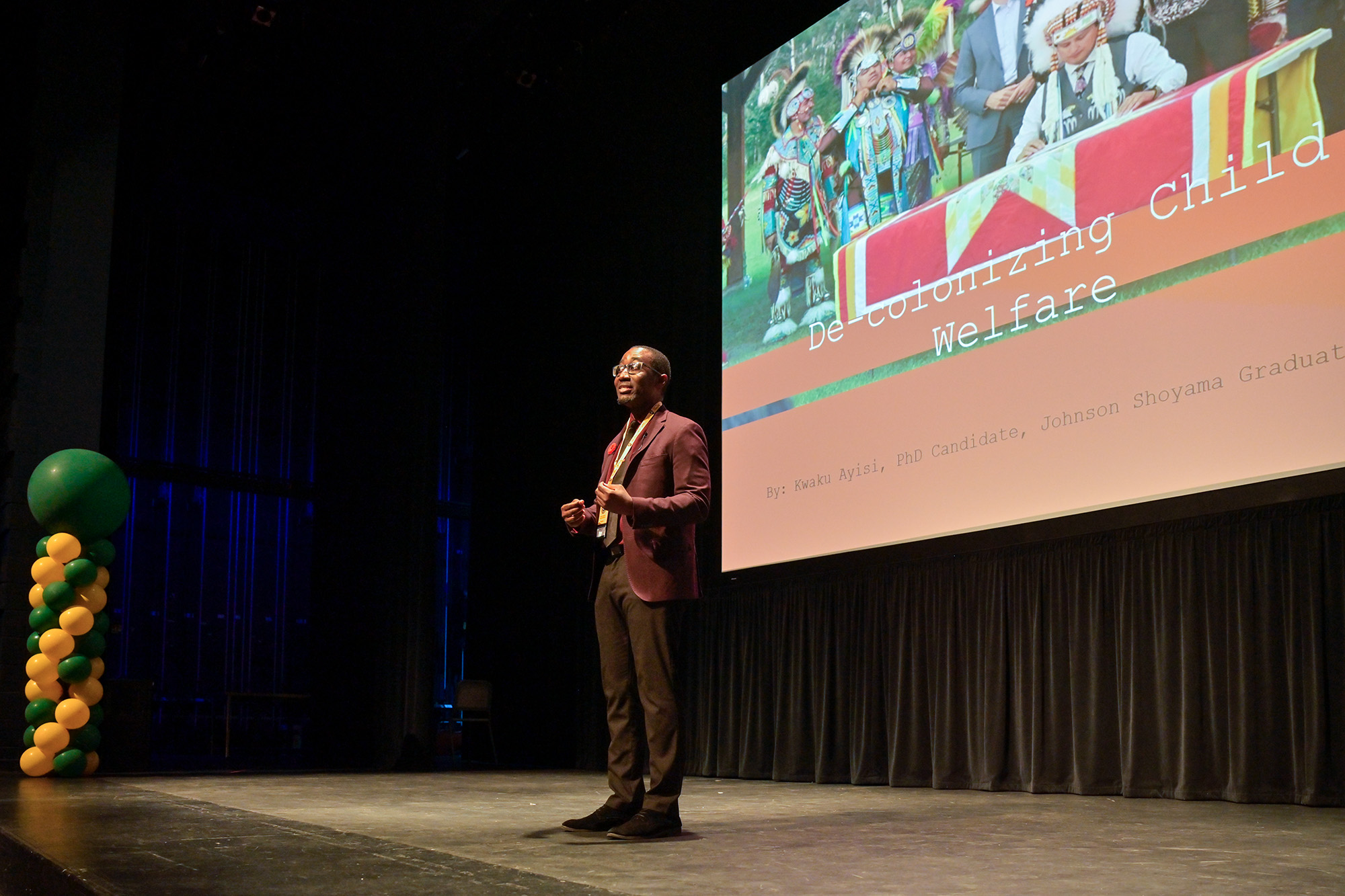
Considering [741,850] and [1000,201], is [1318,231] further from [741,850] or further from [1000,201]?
[741,850]

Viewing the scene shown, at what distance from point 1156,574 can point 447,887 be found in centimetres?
330

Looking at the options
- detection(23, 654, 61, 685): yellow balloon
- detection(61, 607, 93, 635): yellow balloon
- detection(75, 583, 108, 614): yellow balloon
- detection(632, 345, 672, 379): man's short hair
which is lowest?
detection(23, 654, 61, 685): yellow balloon

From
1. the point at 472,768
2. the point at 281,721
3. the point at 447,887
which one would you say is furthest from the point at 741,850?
the point at 281,721

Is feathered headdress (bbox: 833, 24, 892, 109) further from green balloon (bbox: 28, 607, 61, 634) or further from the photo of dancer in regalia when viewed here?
green balloon (bbox: 28, 607, 61, 634)

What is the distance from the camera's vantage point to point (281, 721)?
8820mm

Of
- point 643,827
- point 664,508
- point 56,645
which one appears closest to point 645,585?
point 664,508

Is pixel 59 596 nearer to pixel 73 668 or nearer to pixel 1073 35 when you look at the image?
pixel 73 668

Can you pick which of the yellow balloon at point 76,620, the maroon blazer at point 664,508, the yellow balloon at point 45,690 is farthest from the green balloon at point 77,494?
the maroon blazer at point 664,508

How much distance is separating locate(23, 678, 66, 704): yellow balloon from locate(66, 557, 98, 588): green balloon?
0.44 m

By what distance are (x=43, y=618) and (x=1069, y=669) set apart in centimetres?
445

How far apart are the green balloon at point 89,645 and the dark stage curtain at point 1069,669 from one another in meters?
2.94

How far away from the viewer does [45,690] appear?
535 cm

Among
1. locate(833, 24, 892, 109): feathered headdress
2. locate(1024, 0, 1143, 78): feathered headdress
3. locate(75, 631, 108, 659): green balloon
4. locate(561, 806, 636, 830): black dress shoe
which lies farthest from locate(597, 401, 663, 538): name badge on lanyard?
locate(75, 631, 108, 659): green balloon

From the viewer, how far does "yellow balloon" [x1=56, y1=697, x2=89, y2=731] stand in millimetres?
5293
